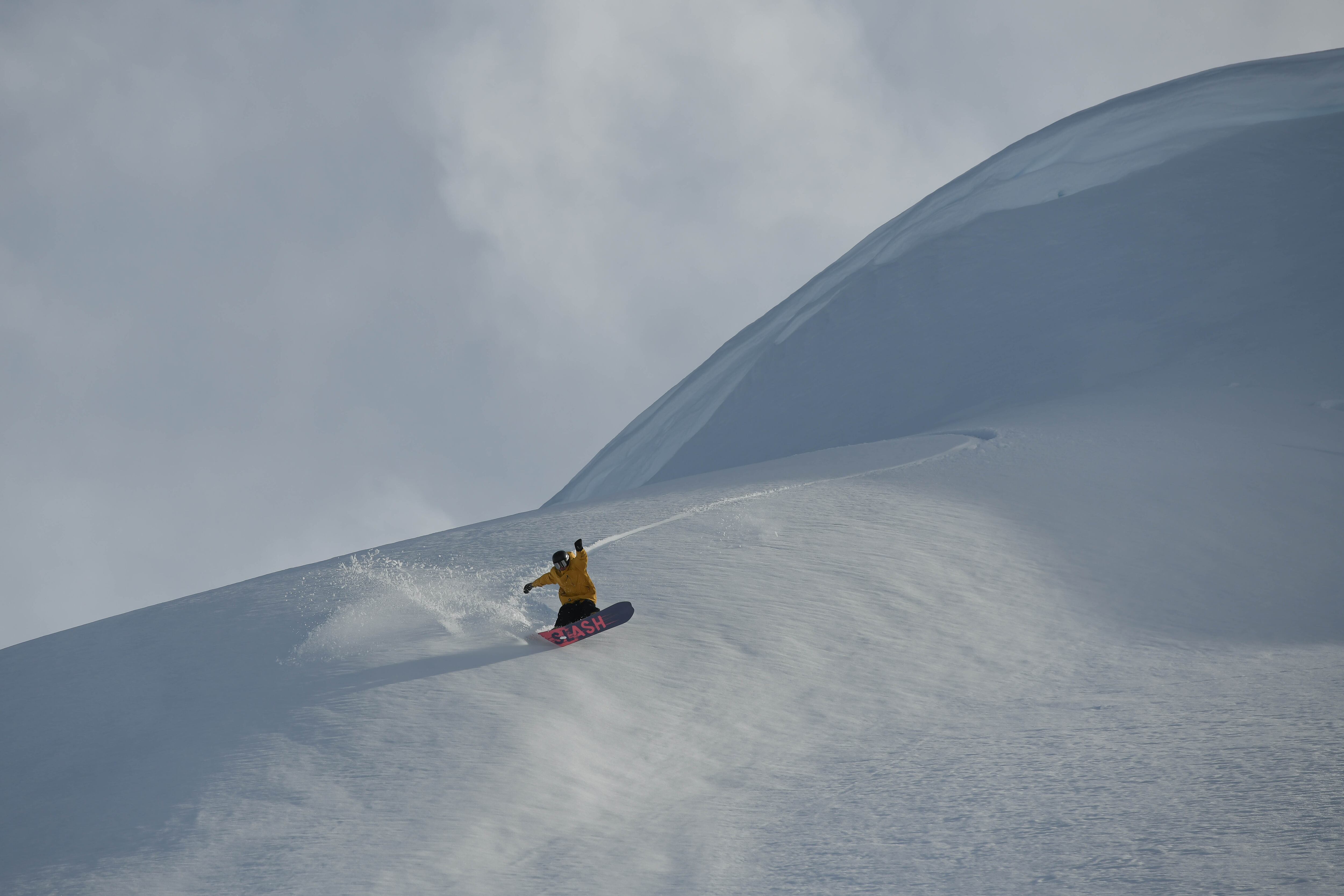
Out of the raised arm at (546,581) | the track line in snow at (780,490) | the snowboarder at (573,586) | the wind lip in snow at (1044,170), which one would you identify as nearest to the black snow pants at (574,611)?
the snowboarder at (573,586)

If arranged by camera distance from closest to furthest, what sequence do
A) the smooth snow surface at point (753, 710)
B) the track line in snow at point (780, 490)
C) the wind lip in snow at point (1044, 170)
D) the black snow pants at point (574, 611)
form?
1. the smooth snow surface at point (753, 710)
2. the black snow pants at point (574, 611)
3. the track line in snow at point (780, 490)
4. the wind lip in snow at point (1044, 170)

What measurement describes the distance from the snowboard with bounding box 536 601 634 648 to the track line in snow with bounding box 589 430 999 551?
1.84m

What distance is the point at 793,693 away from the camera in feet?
21.2

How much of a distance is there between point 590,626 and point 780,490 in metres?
3.92

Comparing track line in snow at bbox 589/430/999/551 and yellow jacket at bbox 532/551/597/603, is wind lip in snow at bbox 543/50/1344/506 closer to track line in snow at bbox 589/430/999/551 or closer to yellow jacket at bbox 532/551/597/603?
track line in snow at bbox 589/430/999/551

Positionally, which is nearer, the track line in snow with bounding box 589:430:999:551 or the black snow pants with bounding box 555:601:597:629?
the black snow pants with bounding box 555:601:597:629

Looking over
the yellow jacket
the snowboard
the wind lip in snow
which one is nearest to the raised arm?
the yellow jacket

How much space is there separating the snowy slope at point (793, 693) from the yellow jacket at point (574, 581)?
13.3 inches

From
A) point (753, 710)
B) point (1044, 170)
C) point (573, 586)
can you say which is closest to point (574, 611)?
point (573, 586)

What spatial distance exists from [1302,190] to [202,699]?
1837 centimetres

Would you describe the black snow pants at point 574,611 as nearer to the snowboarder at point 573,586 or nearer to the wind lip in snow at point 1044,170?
the snowboarder at point 573,586

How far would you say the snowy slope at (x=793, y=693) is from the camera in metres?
4.59

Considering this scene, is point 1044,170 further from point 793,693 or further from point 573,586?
point 793,693

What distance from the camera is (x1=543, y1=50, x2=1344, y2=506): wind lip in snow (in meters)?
19.5
